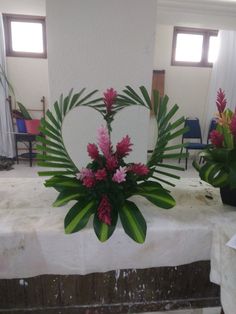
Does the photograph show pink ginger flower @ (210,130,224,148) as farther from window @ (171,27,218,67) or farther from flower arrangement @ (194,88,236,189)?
window @ (171,27,218,67)

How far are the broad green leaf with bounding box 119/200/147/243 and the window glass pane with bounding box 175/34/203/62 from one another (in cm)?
379

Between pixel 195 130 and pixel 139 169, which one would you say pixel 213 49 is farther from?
pixel 139 169

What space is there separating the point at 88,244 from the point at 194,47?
13.6 feet

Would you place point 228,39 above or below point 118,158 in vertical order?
above

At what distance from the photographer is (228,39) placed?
150 inches

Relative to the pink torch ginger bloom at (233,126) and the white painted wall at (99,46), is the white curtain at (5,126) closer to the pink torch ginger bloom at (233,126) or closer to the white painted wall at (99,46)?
the white painted wall at (99,46)

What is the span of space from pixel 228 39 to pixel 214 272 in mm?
4031

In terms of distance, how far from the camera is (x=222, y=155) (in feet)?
2.89

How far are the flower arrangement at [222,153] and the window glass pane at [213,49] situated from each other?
349 cm

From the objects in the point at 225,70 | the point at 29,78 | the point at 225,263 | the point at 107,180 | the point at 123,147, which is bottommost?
the point at 225,263

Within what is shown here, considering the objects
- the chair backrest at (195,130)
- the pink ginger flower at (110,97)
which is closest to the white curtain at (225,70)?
the chair backrest at (195,130)

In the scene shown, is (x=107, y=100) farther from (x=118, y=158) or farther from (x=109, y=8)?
(x=109, y=8)

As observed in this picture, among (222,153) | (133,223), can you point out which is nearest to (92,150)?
(133,223)

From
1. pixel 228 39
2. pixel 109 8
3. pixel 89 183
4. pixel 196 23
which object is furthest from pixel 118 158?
pixel 228 39
